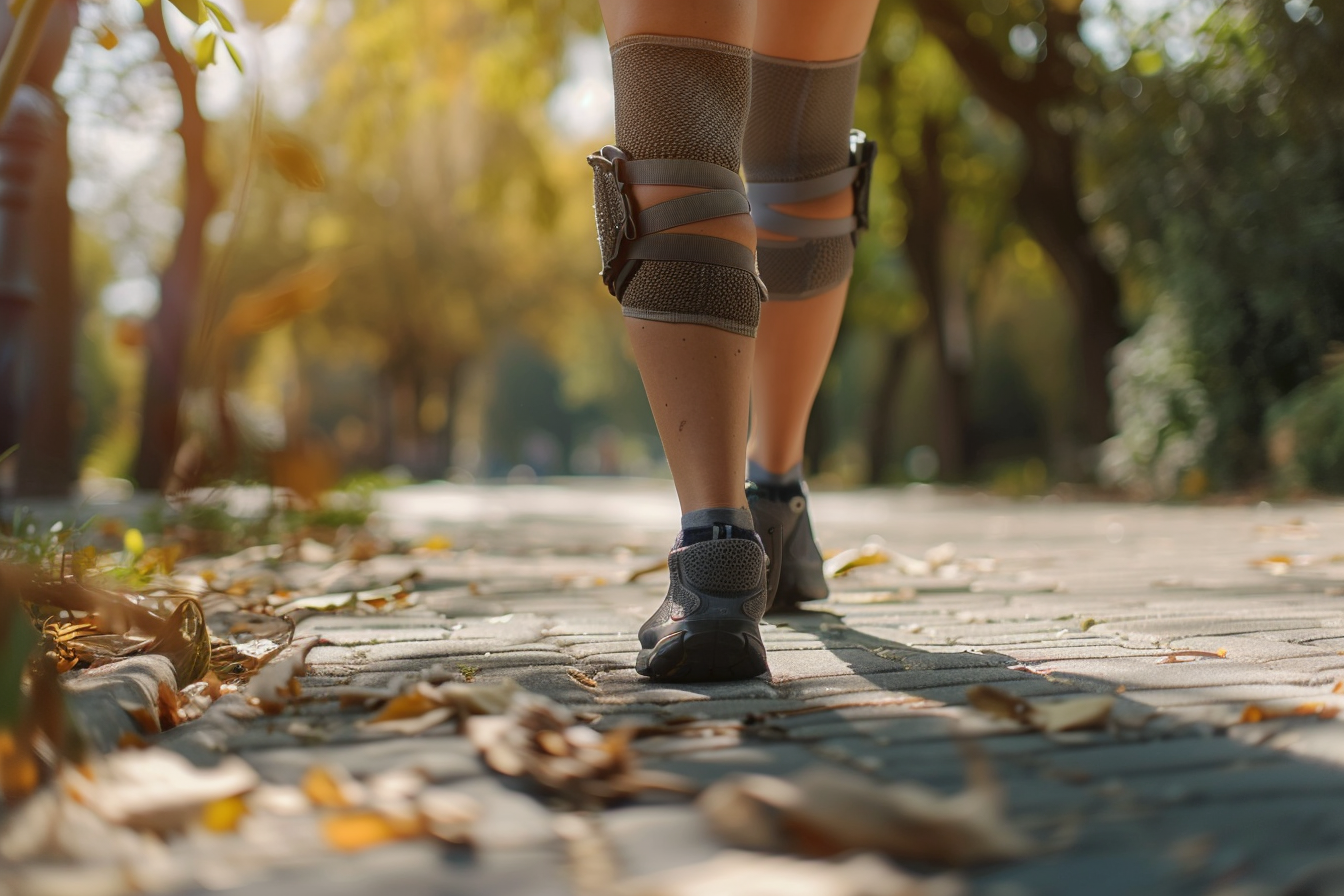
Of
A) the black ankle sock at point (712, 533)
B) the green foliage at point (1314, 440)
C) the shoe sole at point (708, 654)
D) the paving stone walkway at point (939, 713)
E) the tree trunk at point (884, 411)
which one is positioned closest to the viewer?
the paving stone walkway at point (939, 713)

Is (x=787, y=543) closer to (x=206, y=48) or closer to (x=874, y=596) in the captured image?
(x=874, y=596)

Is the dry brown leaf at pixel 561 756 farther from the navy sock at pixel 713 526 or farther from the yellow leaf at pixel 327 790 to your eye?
the navy sock at pixel 713 526

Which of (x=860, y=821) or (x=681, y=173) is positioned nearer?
(x=860, y=821)

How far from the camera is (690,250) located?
1833 mm

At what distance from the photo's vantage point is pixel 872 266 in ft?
64.7

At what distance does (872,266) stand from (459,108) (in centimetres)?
838

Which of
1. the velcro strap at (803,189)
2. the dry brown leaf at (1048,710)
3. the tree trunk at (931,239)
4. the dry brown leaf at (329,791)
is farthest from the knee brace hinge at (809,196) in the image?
the tree trunk at (931,239)

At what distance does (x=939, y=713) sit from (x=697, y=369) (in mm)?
664

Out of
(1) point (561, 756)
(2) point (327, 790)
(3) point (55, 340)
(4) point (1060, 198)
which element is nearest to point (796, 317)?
(1) point (561, 756)

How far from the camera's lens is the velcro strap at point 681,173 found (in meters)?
1.84

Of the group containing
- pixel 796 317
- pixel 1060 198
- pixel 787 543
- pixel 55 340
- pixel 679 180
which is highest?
pixel 1060 198

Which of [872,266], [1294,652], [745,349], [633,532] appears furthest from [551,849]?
[872,266]

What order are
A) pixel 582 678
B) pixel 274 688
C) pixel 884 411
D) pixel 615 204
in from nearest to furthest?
pixel 274 688 → pixel 582 678 → pixel 615 204 → pixel 884 411

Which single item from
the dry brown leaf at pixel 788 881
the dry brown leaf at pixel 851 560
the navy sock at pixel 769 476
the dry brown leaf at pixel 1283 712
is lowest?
the dry brown leaf at pixel 788 881
